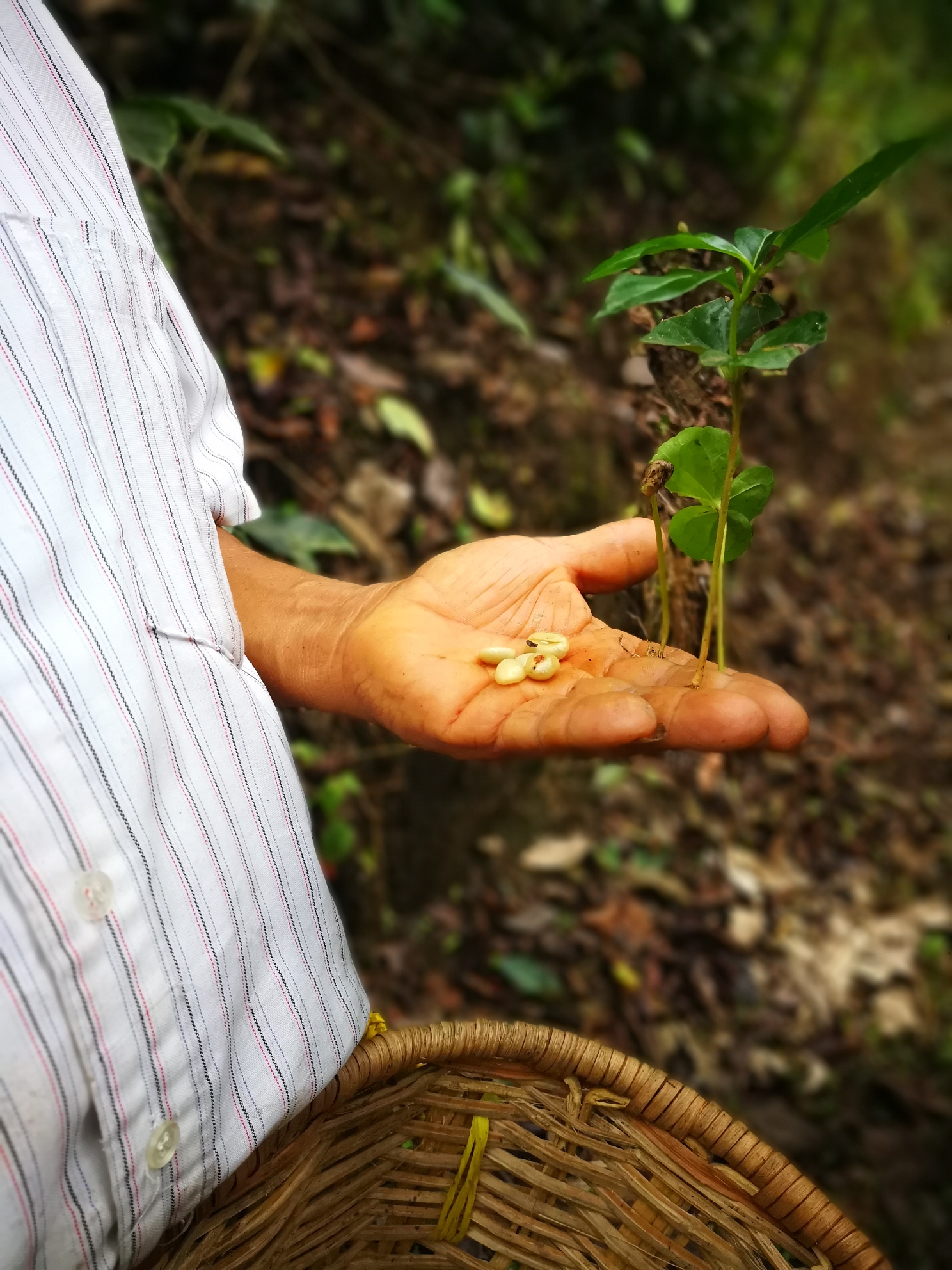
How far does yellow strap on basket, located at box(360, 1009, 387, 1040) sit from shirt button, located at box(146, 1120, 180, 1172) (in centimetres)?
23

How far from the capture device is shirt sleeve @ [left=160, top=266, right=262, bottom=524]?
1038 millimetres

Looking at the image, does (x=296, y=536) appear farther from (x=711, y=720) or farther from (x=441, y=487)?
(x=711, y=720)

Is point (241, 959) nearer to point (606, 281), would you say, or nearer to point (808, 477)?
point (606, 281)

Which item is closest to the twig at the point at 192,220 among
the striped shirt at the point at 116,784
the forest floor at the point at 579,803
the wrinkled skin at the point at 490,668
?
the forest floor at the point at 579,803

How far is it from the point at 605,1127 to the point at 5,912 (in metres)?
0.64

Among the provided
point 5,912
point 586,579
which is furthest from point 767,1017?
point 5,912

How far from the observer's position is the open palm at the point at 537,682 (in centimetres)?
78

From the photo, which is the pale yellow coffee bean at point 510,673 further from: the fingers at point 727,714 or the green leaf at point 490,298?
the green leaf at point 490,298

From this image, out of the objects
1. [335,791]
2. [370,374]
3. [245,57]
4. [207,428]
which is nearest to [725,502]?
[207,428]

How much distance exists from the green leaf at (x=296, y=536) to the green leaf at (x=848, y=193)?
0.88 m

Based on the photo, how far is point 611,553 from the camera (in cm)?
101

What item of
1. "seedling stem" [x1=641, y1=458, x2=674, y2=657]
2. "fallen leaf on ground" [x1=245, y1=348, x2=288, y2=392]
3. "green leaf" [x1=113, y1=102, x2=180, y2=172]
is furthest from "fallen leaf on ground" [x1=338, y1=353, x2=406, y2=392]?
"seedling stem" [x1=641, y1=458, x2=674, y2=657]

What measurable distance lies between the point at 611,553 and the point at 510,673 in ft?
0.66

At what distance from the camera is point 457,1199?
1040 millimetres
